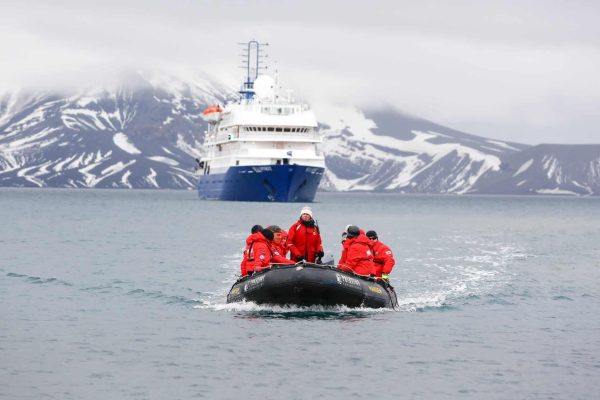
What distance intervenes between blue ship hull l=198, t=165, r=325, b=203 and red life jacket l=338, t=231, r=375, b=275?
321 ft

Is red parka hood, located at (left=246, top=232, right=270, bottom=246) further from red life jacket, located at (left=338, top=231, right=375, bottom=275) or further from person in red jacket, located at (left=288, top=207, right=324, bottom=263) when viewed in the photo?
red life jacket, located at (left=338, top=231, right=375, bottom=275)

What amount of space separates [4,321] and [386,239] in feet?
163

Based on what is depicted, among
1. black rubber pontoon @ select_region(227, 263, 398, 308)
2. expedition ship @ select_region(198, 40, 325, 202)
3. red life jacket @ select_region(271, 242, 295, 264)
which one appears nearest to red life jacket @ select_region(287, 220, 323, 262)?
red life jacket @ select_region(271, 242, 295, 264)

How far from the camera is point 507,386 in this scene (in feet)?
73.7

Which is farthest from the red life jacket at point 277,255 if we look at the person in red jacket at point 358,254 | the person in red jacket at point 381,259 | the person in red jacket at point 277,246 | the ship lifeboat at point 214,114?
the ship lifeboat at point 214,114

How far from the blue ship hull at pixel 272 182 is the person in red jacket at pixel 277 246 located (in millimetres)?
97862

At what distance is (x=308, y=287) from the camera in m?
30.0

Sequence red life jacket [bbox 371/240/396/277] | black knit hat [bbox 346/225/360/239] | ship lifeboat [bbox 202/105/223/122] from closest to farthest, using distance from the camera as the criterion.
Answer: black knit hat [bbox 346/225/360/239] → red life jacket [bbox 371/240/396/277] → ship lifeboat [bbox 202/105/223/122]

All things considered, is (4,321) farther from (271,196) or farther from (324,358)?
(271,196)

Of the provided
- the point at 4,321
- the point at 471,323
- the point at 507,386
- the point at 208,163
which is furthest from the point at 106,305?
the point at 208,163

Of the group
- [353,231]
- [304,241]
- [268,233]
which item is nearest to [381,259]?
[353,231]

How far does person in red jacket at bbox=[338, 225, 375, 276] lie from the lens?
3138 cm

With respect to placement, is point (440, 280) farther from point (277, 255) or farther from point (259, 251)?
point (259, 251)

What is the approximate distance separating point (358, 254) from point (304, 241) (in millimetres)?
1597
